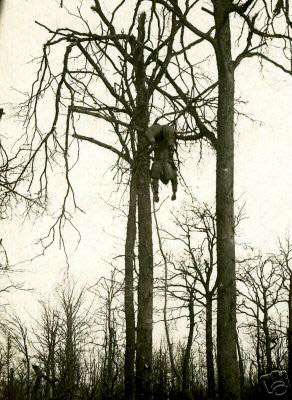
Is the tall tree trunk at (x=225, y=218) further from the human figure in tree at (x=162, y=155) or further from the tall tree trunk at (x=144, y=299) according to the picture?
the tall tree trunk at (x=144, y=299)

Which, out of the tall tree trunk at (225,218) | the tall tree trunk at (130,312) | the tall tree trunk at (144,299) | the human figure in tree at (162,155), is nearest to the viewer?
the human figure in tree at (162,155)

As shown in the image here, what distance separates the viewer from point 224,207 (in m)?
4.40

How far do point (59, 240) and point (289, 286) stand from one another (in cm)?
2548

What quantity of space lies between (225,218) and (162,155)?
5.41 ft

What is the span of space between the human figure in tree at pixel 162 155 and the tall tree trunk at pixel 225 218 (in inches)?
58.5

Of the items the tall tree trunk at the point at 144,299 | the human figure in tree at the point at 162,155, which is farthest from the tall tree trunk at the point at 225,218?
the tall tree trunk at the point at 144,299

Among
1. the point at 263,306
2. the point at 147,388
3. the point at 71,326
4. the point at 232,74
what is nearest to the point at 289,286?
the point at 263,306

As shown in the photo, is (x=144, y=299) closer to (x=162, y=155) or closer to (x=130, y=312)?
(x=130, y=312)

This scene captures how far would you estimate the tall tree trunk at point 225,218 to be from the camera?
407cm

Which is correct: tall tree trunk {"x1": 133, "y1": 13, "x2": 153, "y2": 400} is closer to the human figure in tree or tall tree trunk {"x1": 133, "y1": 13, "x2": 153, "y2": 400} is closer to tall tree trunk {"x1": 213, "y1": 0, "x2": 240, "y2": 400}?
tall tree trunk {"x1": 213, "y1": 0, "x2": 240, "y2": 400}

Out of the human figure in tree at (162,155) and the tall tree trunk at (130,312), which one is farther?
the tall tree trunk at (130,312)

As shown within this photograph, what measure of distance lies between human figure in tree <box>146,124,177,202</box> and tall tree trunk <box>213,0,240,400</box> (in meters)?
1.49

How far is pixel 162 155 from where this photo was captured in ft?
9.86

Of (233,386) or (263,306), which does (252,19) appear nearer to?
(233,386)
